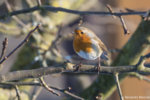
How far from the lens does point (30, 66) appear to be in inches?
139

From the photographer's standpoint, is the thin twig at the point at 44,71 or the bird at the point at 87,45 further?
the bird at the point at 87,45

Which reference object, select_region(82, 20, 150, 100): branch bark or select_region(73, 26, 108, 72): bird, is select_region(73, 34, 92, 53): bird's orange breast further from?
select_region(82, 20, 150, 100): branch bark

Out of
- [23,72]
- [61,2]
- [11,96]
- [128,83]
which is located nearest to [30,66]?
[11,96]

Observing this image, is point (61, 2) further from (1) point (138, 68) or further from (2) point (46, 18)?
(1) point (138, 68)

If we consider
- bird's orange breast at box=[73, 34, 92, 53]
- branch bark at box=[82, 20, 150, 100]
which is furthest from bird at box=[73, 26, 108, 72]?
branch bark at box=[82, 20, 150, 100]

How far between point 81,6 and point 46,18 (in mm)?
672

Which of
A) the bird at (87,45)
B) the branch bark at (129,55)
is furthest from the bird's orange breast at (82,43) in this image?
the branch bark at (129,55)

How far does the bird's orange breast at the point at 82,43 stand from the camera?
2.93 m

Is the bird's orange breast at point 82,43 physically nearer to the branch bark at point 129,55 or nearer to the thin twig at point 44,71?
the branch bark at point 129,55

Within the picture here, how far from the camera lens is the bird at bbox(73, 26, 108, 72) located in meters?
2.89

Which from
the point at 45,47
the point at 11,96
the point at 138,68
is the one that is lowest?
the point at 11,96

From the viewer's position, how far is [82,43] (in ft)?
9.73

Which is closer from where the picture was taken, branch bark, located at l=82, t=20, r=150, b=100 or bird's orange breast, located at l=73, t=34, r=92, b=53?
bird's orange breast, located at l=73, t=34, r=92, b=53

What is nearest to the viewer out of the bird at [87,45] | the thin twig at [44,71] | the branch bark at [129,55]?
the thin twig at [44,71]
